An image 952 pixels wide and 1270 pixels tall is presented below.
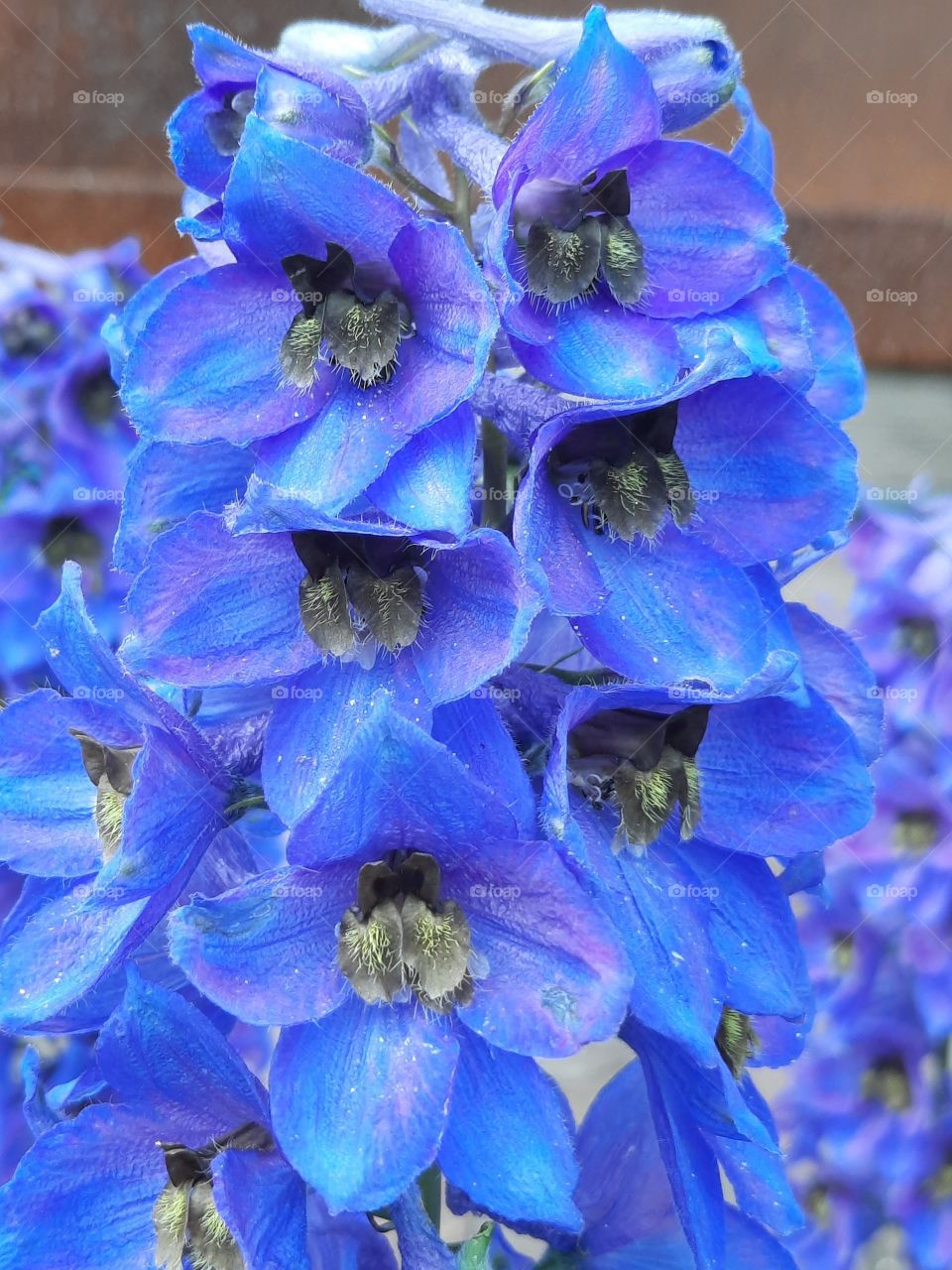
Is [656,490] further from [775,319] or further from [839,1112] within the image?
[839,1112]

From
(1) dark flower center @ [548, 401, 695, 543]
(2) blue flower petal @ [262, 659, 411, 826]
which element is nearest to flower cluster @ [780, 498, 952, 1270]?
(1) dark flower center @ [548, 401, 695, 543]

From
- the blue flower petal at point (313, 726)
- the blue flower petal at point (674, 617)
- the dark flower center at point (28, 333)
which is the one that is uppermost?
the blue flower petal at point (674, 617)

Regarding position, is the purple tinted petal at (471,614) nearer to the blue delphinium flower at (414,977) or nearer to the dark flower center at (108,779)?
Result: the blue delphinium flower at (414,977)

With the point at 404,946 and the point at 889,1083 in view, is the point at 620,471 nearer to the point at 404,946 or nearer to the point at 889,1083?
the point at 404,946

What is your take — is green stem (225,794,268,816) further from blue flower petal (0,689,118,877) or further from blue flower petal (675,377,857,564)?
blue flower petal (675,377,857,564)

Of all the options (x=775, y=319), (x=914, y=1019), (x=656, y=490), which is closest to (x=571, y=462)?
(x=656, y=490)

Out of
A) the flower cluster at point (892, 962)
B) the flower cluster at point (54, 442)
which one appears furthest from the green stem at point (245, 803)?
the flower cluster at point (892, 962)
